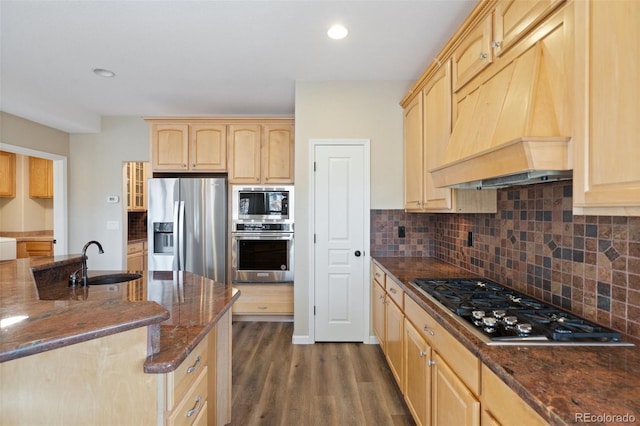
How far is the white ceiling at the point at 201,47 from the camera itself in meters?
2.09

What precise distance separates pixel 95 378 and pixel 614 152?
1679 millimetres

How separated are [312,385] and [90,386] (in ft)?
5.75

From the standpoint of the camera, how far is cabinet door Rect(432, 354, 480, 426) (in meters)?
1.12

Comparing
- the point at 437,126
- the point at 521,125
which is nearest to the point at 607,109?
the point at 521,125

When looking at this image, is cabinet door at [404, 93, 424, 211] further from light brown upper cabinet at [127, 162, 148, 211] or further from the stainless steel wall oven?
light brown upper cabinet at [127, 162, 148, 211]

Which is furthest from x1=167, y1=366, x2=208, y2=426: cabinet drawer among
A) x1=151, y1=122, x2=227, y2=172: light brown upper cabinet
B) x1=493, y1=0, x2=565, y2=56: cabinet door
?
x1=151, y1=122, x2=227, y2=172: light brown upper cabinet

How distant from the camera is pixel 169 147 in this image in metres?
3.94

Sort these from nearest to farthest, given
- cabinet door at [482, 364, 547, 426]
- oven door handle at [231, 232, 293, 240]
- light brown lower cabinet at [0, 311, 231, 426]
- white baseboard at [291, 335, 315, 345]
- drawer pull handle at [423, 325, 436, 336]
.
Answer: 1. cabinet door at [482, 364, 547, 426]
2. light brown lower cabinet at [0, 311, 231, 426]
3. drawer pull handle at [423, 325, 436, 336]
4. white baseboard at [291, 335, 315, 345]
5. oven door handle at [231, 232, 293, 240]

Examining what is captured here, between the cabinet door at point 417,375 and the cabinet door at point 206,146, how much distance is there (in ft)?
9.81

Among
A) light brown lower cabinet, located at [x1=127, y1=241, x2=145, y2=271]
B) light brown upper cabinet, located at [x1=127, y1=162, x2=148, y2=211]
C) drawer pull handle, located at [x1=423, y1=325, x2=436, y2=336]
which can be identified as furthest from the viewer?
light brown upper cabinet, located at [x1=127, y1=162, x2=148, y2=211]

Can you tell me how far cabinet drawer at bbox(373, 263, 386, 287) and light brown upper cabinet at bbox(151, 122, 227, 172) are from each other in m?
2.23

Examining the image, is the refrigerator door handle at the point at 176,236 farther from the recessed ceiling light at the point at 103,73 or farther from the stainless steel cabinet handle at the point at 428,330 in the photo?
the stainless steel cabinet handle at the point at 428,330

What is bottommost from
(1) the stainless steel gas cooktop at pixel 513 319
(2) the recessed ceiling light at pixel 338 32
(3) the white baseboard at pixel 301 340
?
(3) the white baseboard at pixel 301 340

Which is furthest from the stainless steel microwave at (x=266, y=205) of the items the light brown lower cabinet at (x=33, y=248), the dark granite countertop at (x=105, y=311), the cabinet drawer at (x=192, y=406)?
the light brown lower cabinet at (x=33, y=248)
